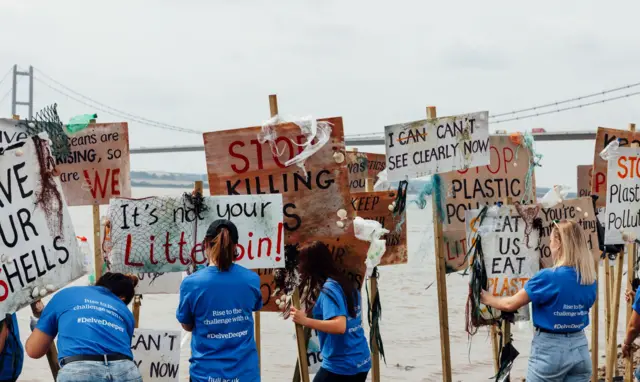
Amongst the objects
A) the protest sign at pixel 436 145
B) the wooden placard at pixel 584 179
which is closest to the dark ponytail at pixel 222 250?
the protest sign at pixel 436 145

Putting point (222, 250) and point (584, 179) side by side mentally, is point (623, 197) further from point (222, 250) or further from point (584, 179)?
point (222, 250)

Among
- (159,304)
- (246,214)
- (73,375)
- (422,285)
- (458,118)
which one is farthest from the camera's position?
(422,285)

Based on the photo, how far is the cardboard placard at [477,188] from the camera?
579 centimetres

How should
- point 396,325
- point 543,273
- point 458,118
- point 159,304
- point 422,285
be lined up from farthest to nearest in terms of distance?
1. point 422,285
2. point 159,304
3. point 396,325
4. point 458,118
5. point 543,273

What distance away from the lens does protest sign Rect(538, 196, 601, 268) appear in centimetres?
509

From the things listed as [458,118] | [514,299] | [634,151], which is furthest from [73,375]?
[634,151]

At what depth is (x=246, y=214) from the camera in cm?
443

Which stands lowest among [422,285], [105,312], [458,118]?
[422,285]

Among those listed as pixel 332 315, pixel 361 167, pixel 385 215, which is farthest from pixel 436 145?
pixel 361 167

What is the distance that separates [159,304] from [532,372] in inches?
370

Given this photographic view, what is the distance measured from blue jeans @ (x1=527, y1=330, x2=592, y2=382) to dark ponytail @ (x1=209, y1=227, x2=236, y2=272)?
5.23 feet

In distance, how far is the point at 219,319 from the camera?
3631 millimetres

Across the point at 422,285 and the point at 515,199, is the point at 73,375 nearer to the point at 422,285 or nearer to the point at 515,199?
the point at 515,199

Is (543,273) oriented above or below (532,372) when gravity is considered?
above
